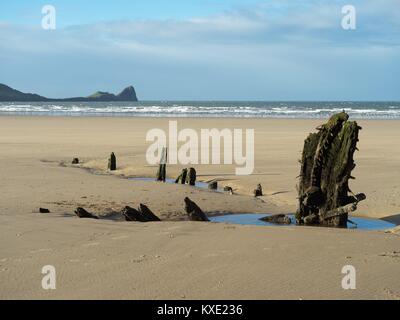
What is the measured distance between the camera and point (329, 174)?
29.3ft

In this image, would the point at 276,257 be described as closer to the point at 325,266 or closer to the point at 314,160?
the point at 325,266

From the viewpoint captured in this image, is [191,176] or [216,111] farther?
[216,111]

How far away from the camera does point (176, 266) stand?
610 centimetres

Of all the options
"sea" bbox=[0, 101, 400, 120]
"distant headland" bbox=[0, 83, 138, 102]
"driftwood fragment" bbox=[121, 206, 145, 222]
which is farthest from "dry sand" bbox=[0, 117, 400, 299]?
"distant headland" bbox=[0, 83, 138, 102]

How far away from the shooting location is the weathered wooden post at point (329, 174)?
28.5ft

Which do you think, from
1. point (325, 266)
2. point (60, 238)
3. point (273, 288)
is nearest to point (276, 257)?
point (325, 266)

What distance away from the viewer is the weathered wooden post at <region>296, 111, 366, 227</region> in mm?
8688
